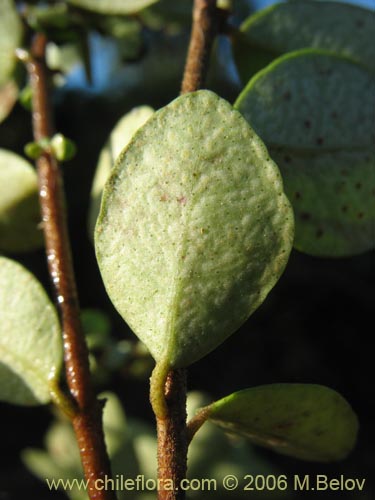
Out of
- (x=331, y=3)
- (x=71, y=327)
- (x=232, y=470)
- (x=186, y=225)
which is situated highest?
(x=331, y=3)

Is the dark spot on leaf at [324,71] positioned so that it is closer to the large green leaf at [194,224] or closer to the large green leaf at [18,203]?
the large green leaf at [194,224]

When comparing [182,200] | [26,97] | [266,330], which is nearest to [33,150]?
[26,97]

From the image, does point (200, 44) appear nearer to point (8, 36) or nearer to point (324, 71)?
point (324, 71)

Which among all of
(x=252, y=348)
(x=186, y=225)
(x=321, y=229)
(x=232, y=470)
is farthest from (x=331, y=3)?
(x=252, y=348)

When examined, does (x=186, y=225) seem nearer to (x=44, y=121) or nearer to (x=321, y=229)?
(x=321, y=229)

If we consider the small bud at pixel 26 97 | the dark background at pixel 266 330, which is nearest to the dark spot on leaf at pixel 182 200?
the small bud at pixel 26 97

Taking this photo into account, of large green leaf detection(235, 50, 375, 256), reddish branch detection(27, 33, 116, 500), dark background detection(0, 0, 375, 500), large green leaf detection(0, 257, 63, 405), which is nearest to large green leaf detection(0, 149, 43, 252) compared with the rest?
reddish branch detection(27, 33, 116, 500)

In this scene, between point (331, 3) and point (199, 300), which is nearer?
point (199, 300)
